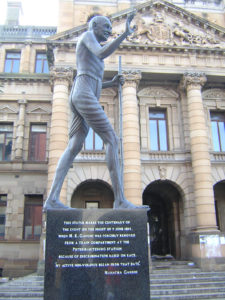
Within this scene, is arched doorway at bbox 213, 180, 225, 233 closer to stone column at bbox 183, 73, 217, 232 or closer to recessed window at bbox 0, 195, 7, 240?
stone column at bbox 183, 73, 217, 232

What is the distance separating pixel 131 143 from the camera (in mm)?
20500

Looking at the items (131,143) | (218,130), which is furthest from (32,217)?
(218,130)

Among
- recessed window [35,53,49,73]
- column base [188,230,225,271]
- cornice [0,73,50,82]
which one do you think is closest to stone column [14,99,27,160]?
cornice [0,73,50,82]

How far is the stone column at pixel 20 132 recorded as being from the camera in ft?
79.5

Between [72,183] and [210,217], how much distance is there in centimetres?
889

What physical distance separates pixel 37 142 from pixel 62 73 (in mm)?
→ 6454

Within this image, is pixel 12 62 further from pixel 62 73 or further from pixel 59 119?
pixel 59 119

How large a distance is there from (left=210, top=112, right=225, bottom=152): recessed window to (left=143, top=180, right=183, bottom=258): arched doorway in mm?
4468

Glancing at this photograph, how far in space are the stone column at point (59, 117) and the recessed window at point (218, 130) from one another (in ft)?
36.3

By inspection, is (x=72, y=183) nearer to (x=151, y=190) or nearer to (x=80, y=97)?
(x=151, y=190)

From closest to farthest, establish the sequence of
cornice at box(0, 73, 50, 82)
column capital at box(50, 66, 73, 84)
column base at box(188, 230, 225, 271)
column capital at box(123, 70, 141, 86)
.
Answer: column base at box(188, 230, 225, 271), column capital at box(50, 66, 73, 84), column capital at box(123, 70, 141, 86), cornice at box(0, 73, 50, 82)

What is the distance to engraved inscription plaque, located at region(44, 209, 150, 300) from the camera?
5.16 meters

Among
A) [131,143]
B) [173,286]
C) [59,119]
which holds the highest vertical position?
[59,119]

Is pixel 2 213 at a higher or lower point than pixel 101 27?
lower
